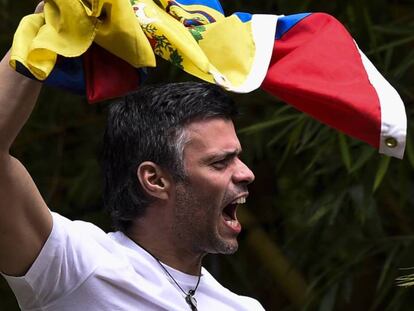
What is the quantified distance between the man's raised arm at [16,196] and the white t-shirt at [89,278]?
0.07 ft

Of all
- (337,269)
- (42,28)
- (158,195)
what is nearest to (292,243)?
(337,269)

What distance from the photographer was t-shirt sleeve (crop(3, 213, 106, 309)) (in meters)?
2.05

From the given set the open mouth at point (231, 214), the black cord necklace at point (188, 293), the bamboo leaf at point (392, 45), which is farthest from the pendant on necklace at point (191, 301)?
the bamboo leaf at point (392, 45)

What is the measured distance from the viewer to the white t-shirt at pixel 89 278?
81.1 inches

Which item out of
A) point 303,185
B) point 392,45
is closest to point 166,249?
point 392,45

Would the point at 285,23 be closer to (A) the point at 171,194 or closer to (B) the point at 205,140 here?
(B) the point at 205,140

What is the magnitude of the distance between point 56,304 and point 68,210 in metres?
1.99

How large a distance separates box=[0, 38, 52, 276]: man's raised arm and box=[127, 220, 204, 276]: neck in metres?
0.29

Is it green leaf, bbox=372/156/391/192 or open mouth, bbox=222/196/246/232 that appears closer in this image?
open mouth, bbox=222/196/246/232

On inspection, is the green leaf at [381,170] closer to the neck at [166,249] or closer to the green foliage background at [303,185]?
the green foliage background at [303,185]

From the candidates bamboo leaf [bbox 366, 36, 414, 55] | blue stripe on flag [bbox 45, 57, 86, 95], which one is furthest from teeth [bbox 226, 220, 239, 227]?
bamboo leaf [bbox 366, 36, 414, 55]

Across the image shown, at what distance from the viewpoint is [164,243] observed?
231 centimetres

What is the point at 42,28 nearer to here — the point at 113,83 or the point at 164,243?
the point at 113,83

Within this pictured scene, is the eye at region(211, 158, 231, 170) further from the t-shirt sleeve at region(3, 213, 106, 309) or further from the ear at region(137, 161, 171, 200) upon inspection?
the t-shirt sleeve at region(3, 213, 106, 309)
